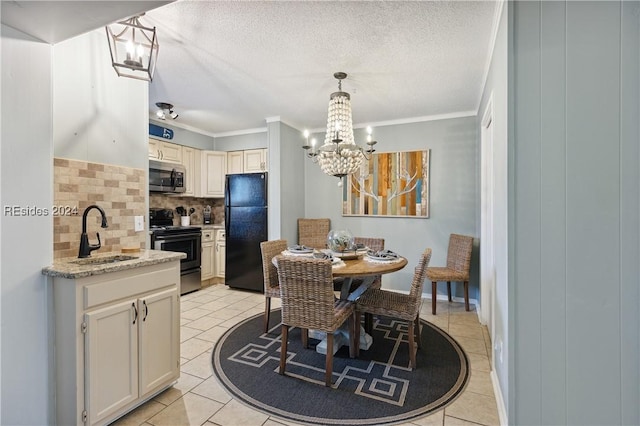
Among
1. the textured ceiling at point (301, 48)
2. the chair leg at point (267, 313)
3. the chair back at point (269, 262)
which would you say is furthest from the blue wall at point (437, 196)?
the chair leg at point (267, 313)

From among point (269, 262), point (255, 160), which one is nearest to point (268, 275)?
point (269, 262)

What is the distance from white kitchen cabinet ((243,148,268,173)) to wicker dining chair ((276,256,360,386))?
3.06m

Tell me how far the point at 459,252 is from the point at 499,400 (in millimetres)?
2089

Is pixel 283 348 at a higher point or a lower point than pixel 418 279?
lower

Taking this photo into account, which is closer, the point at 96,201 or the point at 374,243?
the point at 96,201

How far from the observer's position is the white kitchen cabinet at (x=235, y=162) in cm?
512

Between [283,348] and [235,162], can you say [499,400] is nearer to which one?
[283,348]

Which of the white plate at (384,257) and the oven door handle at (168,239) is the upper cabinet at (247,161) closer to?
the oven door handle at (168,239)

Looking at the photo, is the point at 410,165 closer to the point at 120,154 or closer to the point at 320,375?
the point at 320,375

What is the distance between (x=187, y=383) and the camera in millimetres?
2176
